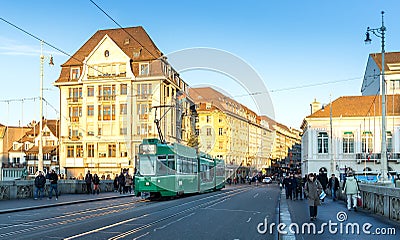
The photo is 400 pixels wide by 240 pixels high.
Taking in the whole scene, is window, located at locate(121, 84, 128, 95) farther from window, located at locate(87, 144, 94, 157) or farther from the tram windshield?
the tram windshield

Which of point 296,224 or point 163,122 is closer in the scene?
point 296,224

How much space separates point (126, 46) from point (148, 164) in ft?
162

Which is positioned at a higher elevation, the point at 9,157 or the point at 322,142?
the point at 322,142

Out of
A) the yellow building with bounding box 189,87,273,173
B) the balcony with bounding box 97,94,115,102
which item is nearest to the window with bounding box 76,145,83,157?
the balcony with bounding box 97,94,115,102

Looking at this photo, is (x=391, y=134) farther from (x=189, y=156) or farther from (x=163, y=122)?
(x=189, y=156)

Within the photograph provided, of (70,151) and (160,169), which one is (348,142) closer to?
(70,151)

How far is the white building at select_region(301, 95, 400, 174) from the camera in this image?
7350cm

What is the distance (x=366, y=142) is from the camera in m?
75.1

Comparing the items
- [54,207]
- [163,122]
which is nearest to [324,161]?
[163,122]

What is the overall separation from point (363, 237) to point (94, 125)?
217ft

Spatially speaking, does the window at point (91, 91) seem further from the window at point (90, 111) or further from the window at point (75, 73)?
the window at point (75, 73)

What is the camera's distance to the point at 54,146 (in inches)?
Result: 3809

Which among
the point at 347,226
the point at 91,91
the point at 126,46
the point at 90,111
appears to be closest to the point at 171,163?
the point at 347,226

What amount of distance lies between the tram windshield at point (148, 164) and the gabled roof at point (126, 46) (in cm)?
4422
